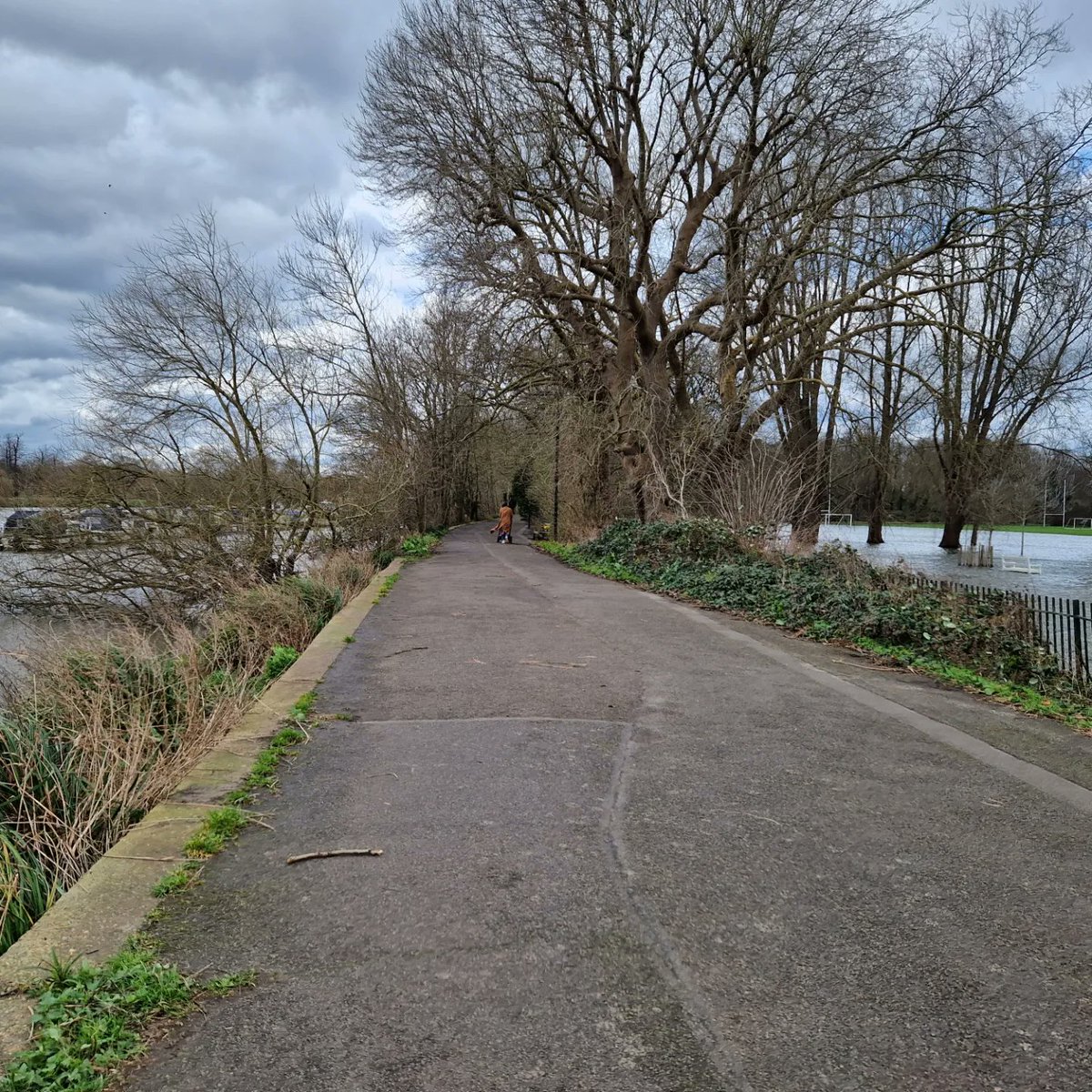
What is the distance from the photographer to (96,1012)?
82.8 inches

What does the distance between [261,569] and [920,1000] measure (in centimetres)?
1423

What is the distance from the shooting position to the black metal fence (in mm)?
7539

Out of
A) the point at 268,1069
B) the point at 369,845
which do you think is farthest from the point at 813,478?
the point at 268,1069

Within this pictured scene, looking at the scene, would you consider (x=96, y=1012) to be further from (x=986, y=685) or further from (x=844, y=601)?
(x=844, y=601)

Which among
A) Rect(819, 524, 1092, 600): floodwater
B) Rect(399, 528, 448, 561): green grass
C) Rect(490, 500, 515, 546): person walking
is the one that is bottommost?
Rect(819, 524, 1092, 600): floodwater

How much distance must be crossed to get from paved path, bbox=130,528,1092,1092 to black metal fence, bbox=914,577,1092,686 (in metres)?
2.73

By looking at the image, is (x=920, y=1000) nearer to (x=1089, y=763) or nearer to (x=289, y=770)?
(x=289, y=770)

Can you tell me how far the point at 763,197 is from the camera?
19359 millimetres

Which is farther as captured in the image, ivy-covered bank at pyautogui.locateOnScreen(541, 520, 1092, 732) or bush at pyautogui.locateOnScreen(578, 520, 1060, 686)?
bush at pyautogui.locateOnScreen(578, 520, 1060, 686)

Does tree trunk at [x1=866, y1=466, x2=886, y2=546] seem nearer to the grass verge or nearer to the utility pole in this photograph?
the utility pole

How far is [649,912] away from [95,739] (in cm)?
340

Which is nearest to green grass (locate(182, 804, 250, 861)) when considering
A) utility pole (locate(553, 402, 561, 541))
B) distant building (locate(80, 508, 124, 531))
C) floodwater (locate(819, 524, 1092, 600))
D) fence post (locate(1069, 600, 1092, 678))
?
fence post (locate(1069, 600, 1092, 678))

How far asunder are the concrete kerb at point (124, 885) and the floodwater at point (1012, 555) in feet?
28.8

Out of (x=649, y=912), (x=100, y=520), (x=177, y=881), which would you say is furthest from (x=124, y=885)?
(x=100, y=520)
